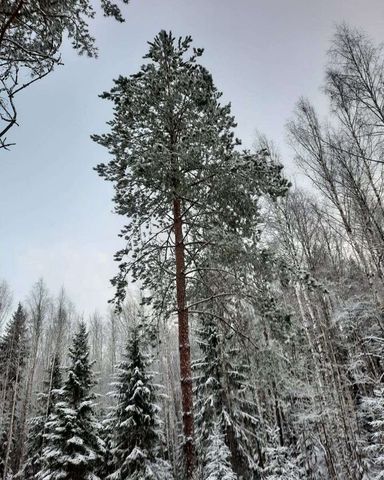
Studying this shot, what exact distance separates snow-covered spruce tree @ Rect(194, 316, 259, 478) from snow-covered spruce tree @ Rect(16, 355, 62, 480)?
7238 millimetres

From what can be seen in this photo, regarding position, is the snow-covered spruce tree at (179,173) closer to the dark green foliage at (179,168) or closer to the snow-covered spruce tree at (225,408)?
the dark green foliage at (179,168)

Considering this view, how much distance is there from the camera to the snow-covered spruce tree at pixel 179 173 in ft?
21.4

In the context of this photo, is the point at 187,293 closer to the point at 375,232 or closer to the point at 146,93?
the point at 146,93

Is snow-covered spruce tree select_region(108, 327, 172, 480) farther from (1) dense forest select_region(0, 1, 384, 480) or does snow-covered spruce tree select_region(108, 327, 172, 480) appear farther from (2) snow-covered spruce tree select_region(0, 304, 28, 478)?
(2) snow-covered spruce tree select_region(0, 304, 28, 478)

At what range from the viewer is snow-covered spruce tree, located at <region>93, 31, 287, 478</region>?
653 cm

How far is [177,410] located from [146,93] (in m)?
17.5

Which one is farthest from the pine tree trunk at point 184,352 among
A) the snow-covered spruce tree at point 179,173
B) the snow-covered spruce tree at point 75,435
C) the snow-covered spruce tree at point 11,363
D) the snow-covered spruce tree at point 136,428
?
the snow-covered spruce tree at point 11,363

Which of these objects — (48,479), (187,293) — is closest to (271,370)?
(187,293)

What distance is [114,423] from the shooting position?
12453 mm

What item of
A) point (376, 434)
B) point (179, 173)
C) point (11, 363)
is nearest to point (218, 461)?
point (376, 434)

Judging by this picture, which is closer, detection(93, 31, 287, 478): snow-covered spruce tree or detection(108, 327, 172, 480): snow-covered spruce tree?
detection(93, 31, 287, 478): snow-covered spruce tree

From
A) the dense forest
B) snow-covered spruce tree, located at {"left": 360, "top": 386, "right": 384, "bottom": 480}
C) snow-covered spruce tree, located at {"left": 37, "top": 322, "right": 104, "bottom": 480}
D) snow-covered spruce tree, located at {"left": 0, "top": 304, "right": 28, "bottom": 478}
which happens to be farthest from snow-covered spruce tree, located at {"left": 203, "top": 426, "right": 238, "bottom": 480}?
snow-covered spruce tree, located at {"left": 0, "top": 304, "right": 28, "bottom": 478}

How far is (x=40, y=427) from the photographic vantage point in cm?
1650

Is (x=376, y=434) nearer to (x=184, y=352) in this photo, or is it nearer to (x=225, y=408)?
(x=225, y=408)
